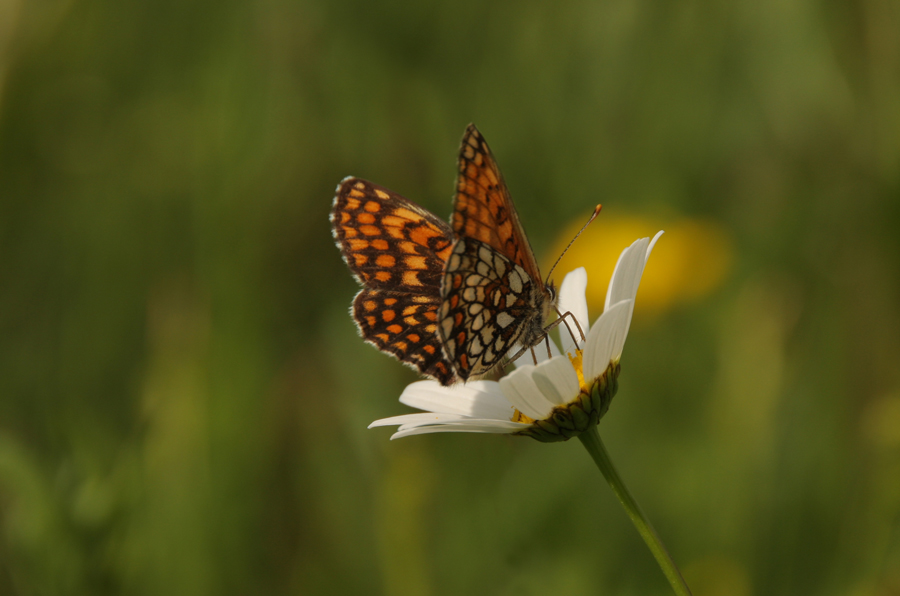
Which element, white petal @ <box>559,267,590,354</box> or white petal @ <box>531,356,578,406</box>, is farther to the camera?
white petal @ <box>559,267,590,354</box>

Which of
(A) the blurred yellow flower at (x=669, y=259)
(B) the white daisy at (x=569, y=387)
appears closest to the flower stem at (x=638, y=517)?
(B) the white daisy at (x=569, y=387)

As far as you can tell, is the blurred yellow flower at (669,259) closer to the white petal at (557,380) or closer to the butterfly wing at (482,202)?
the butterfly wing at (482,202)

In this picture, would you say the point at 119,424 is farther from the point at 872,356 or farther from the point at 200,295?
the point at 872,356

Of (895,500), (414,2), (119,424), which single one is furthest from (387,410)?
(414,2)

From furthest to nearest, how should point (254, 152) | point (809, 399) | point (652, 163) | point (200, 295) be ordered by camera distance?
point (652, 163) → point (254, 152) → point (200, 295) → point (809, 399)

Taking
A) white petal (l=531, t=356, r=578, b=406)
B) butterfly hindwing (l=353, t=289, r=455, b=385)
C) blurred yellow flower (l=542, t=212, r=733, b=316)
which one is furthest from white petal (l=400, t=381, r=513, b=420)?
blurred yellow flower (l=542, t=212, r=733, b=316)

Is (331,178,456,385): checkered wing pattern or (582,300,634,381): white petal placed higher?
(331,178,456,385): checkered wing pattern

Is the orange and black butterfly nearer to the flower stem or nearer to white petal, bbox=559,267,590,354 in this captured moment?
white petal, bbox=559,267,590,354

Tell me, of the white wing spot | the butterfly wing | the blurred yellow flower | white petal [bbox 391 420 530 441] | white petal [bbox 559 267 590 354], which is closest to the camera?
white petal [bbox 391 420 530 441]
